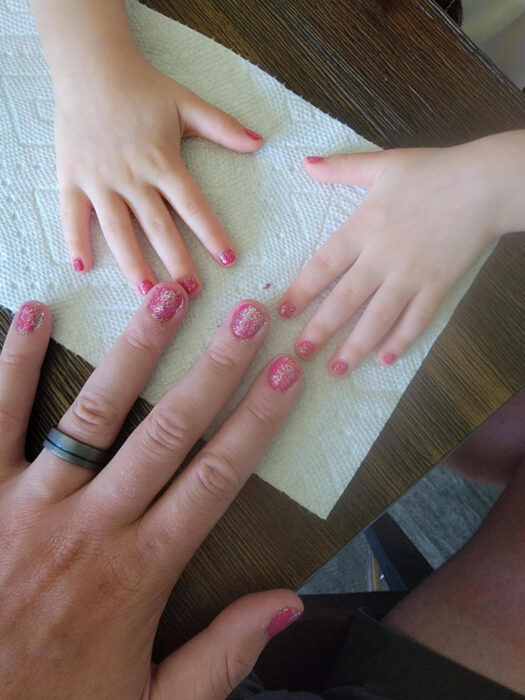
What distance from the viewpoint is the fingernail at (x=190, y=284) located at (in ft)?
1.18

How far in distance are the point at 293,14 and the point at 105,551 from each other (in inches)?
17.6

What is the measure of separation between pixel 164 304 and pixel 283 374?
10 centimetres

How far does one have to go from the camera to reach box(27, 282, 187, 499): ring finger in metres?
0.34

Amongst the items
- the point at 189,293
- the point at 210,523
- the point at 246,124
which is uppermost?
the point at 246,124

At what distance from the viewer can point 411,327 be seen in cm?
36

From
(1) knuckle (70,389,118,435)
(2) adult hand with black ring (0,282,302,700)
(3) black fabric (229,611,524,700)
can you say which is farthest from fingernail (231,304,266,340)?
(3) black fabric (229,611,524,700)

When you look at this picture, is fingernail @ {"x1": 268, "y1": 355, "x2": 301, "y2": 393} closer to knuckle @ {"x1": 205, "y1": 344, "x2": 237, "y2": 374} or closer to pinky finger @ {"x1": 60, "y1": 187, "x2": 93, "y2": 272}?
knuckle @ {"x1": 205, "y1": 344, "x2": 237, "y2": 374}

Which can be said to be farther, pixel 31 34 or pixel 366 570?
pixel 366 570

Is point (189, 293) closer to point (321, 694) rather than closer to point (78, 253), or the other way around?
point (78, 253)

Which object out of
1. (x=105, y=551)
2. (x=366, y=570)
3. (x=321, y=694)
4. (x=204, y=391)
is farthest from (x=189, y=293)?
(x=366, y=570)

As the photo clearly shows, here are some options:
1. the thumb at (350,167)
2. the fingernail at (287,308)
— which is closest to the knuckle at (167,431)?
the fingernail at (287,308)

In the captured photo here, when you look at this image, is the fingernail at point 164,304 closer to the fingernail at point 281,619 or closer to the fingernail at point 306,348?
the fingernail at point 306,348

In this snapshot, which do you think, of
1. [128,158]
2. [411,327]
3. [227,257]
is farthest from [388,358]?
[128,158]

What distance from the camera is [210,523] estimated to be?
0.34 metres
